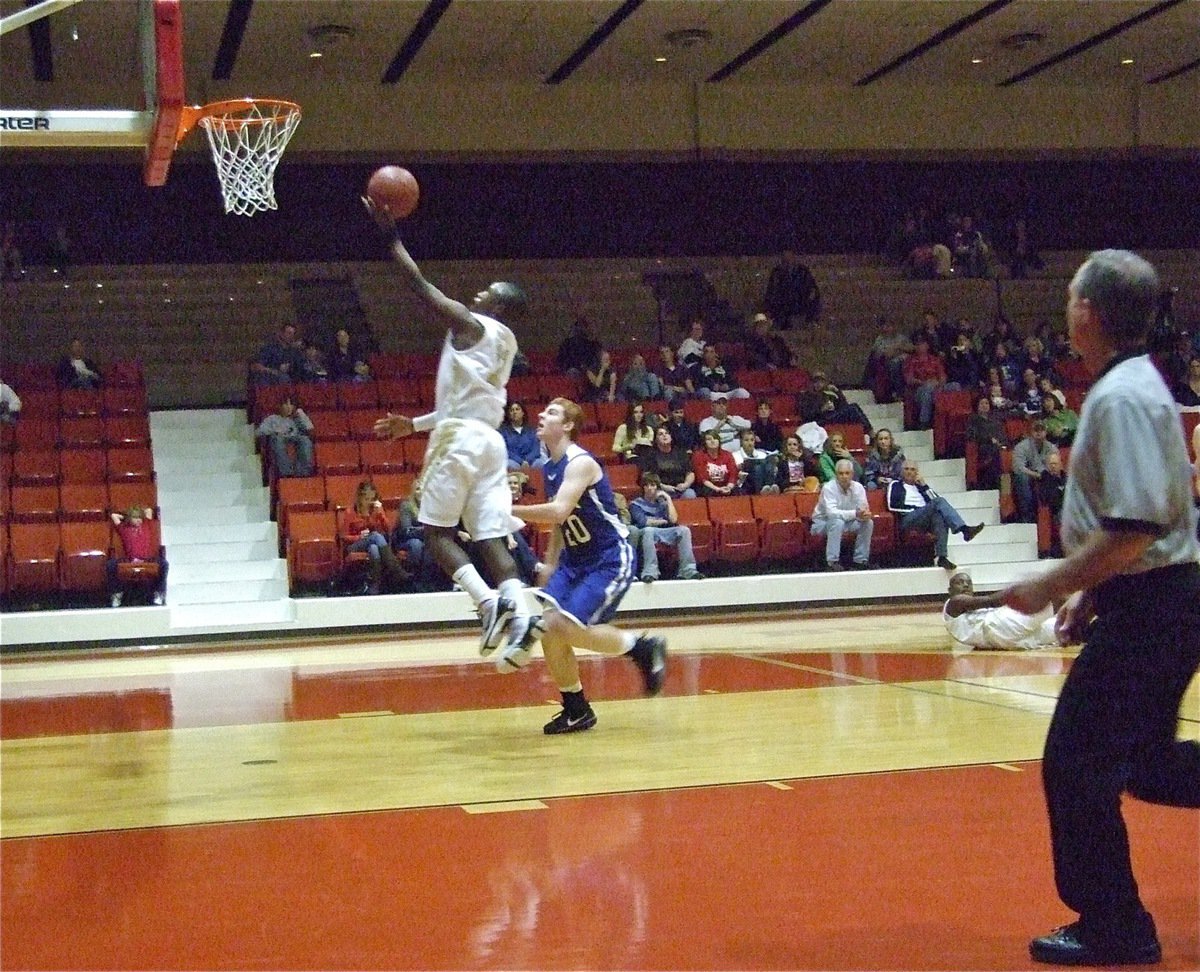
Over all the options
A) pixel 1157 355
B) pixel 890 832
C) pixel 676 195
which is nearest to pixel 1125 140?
pixel 1157 355

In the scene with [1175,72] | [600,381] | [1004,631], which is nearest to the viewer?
[1004,631]

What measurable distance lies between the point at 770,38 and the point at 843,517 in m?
6.64

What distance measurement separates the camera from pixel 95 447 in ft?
46.1

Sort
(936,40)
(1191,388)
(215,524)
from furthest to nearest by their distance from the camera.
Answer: (936,40) < (1191,388) < (215,524)

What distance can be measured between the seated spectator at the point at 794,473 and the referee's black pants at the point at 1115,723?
11.6m

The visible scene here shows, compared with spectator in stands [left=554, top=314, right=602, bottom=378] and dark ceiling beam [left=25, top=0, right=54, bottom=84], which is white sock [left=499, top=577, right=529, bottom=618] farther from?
dark ceiling beam [left=25, top=0, right=54, bottom=84]

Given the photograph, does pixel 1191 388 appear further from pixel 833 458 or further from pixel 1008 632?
pixel 1008 632

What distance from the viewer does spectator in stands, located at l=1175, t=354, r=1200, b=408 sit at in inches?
671

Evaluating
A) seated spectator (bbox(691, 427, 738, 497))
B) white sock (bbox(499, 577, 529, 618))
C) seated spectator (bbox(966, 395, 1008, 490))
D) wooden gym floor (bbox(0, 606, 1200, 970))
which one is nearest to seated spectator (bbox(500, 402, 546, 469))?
seated spectator (bbox(691, 427, 738, 497))

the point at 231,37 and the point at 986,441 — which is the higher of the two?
the point at 231,37

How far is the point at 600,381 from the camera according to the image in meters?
16.1

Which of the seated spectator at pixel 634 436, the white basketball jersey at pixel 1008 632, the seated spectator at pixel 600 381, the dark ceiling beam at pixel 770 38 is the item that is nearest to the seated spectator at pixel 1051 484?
the seated spectator at pixel 634 436

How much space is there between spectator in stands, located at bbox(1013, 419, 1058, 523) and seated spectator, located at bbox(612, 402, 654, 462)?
3.77m

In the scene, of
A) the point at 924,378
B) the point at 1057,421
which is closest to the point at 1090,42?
the point at 924,378
